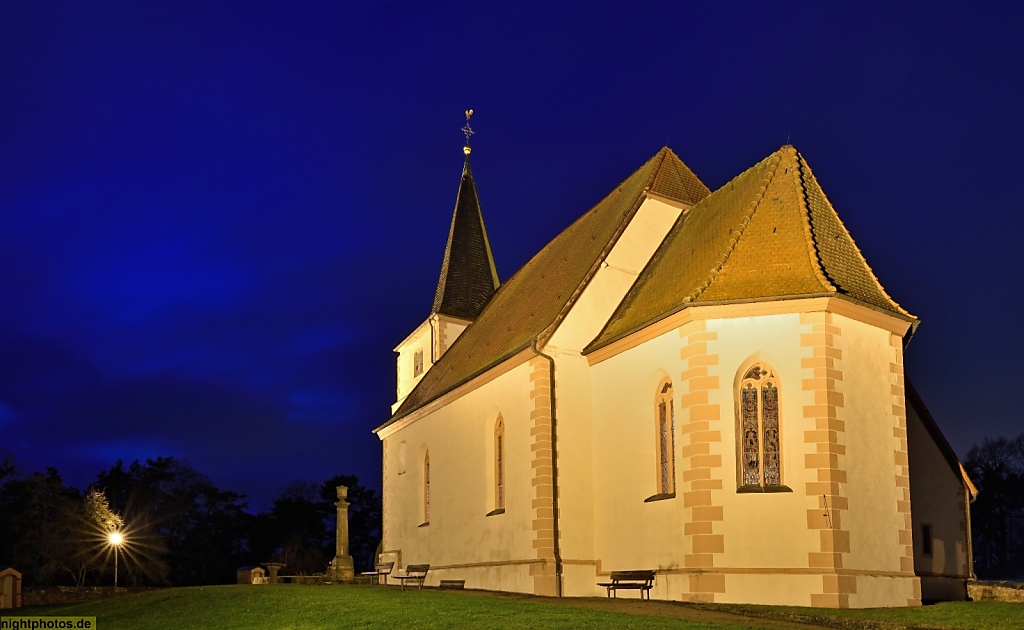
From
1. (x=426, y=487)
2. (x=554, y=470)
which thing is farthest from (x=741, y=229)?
(x=426, y=487)

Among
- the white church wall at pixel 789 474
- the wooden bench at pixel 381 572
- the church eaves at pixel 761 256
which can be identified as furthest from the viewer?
the wooden bench at pixel 381 572

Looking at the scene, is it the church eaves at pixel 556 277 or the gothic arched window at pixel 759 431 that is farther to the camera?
the church eaves at pixel 556 277

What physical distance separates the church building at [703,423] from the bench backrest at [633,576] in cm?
22

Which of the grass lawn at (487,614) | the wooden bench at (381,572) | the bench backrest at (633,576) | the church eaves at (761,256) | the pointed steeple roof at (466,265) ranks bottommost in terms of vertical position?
the wooden bench at (381,572)

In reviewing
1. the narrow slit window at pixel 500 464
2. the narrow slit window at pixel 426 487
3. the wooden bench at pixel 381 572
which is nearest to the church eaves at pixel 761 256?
the narrow slit window at pixel 500 464

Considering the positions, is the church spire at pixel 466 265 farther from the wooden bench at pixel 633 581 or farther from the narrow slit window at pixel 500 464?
the wooden bench at pixel 633 581

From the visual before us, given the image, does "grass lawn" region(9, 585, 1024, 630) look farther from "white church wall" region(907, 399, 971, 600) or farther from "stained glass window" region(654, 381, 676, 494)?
"white church wall" region(907, 399, 971, 600)

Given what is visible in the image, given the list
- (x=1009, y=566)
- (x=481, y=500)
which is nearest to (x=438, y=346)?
(x=481, y=500)

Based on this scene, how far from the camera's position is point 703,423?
59.5 feet

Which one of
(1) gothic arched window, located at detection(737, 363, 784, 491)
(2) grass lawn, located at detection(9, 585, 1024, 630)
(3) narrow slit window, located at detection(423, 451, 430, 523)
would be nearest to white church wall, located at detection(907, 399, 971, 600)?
(2) grass lawn, located at detection(9, 585, 1024, 630)

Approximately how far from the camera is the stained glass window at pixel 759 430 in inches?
703

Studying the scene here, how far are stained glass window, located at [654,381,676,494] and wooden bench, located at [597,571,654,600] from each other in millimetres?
1641

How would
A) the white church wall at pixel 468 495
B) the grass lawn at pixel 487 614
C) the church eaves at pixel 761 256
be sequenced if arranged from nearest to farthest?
the grass lawn at pixel 487 614 → the church eaves at pixel 761 256 → the white church wall at pixel 468 495

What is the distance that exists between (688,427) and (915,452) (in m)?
8.78
